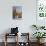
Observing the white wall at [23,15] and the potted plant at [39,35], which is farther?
the white wall at [23,15]

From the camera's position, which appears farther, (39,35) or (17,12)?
(17,12)

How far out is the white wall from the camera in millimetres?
7094

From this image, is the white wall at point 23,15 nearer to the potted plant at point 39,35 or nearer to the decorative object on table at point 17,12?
the decorative object on table at point 17,12

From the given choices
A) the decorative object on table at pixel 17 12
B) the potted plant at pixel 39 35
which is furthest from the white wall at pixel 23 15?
the potted plant at pixel 39 35

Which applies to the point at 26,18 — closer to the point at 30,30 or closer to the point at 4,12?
the point at 30,30

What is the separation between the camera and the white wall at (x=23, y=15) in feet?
23.3

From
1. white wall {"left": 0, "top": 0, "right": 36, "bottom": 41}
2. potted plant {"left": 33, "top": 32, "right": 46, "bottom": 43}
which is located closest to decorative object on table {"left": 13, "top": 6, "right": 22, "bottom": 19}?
white wall {"left": 0, "top": 0, "right": 36, "bottom": 41}

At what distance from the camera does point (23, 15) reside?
7.17 metres

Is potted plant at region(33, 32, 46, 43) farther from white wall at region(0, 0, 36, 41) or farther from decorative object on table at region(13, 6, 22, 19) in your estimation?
decorative object on table at region(13, 6, 22, 19)

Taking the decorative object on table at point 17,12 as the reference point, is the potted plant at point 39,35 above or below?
below

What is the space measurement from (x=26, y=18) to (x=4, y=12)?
39.7 inches

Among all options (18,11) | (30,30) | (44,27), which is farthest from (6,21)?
(44,27)

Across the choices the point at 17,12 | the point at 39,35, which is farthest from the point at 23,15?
the point at 39,35

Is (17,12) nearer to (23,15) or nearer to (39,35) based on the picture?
(23,15)
